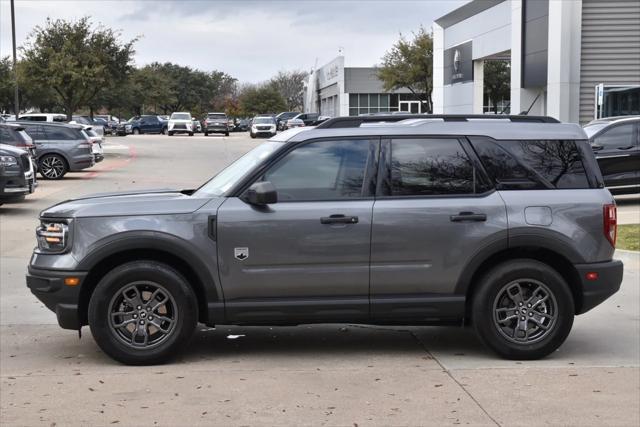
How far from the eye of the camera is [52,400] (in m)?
5.36

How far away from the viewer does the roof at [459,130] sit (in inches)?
250

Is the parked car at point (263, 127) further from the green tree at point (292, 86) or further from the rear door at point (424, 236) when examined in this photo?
the green tree at point (292, 86)

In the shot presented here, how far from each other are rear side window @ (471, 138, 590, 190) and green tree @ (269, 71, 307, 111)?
119 m

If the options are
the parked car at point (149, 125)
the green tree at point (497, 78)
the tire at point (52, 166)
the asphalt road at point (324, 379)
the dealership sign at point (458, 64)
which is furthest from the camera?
the parked car at point (149, 125)

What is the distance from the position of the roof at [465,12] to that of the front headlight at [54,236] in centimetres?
3442

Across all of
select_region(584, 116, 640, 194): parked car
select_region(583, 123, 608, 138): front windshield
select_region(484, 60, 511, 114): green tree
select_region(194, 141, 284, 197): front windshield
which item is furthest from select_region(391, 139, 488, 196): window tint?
select_region(484, 60, 511, 114): green tree

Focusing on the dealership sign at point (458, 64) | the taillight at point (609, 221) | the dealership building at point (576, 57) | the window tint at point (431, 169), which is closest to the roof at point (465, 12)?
the dealership sign at point (458, 64)

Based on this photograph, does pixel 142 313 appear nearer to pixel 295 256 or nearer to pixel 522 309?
pixel 295 256

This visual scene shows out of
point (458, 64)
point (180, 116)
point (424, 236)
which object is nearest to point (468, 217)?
point (424, 236)

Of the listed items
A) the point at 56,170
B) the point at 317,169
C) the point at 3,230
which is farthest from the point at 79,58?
the point at 317,169

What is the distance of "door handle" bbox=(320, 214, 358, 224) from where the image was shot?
6039mm

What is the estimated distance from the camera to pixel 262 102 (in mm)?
109188

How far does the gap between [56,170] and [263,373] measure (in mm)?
20894

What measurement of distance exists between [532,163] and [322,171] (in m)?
1.67
